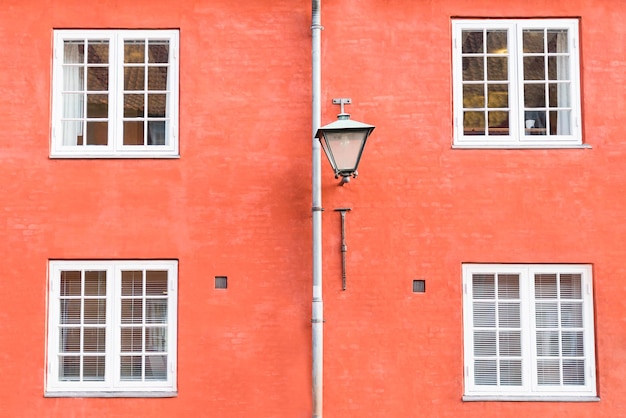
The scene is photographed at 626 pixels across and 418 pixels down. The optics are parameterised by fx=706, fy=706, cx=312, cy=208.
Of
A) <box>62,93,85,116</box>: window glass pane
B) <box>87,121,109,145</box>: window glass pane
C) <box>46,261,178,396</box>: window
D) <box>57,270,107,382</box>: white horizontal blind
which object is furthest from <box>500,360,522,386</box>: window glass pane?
<box>62,93,85,116</box>: window glass pane

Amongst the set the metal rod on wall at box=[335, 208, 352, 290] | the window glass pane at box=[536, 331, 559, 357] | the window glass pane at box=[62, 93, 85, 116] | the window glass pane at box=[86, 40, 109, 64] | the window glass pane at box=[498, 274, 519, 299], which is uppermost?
the window glass pane at box=[86, 40, 109, 64]

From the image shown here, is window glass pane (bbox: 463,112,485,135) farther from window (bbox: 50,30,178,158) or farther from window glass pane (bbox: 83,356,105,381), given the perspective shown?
window glass pane (bbox: 83,356,105,381)

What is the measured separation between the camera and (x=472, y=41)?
912 centimetres

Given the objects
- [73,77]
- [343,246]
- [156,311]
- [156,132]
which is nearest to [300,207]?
[343,246]

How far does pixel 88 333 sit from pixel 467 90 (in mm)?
5705

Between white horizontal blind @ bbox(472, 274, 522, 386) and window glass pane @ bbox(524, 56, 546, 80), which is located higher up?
window glass pane @ bbox(524, 56, 546, 80)

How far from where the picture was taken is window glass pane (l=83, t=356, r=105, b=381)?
8.75m

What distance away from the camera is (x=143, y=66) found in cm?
909

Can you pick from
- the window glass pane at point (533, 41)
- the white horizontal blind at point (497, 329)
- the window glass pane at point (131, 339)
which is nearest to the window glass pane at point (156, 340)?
the window glass pane at point (131, 339)

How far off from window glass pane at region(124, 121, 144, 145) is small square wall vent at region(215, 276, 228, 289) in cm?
202

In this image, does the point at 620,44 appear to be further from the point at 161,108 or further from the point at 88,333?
the point at 88,333

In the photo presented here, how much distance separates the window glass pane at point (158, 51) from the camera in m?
9.15

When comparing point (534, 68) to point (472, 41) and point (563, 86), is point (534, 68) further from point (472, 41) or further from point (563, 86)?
point (472, 41)

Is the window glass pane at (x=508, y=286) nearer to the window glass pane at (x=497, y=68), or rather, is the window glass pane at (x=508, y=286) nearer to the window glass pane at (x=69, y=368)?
the window glass pane at (x=497, y=68)
